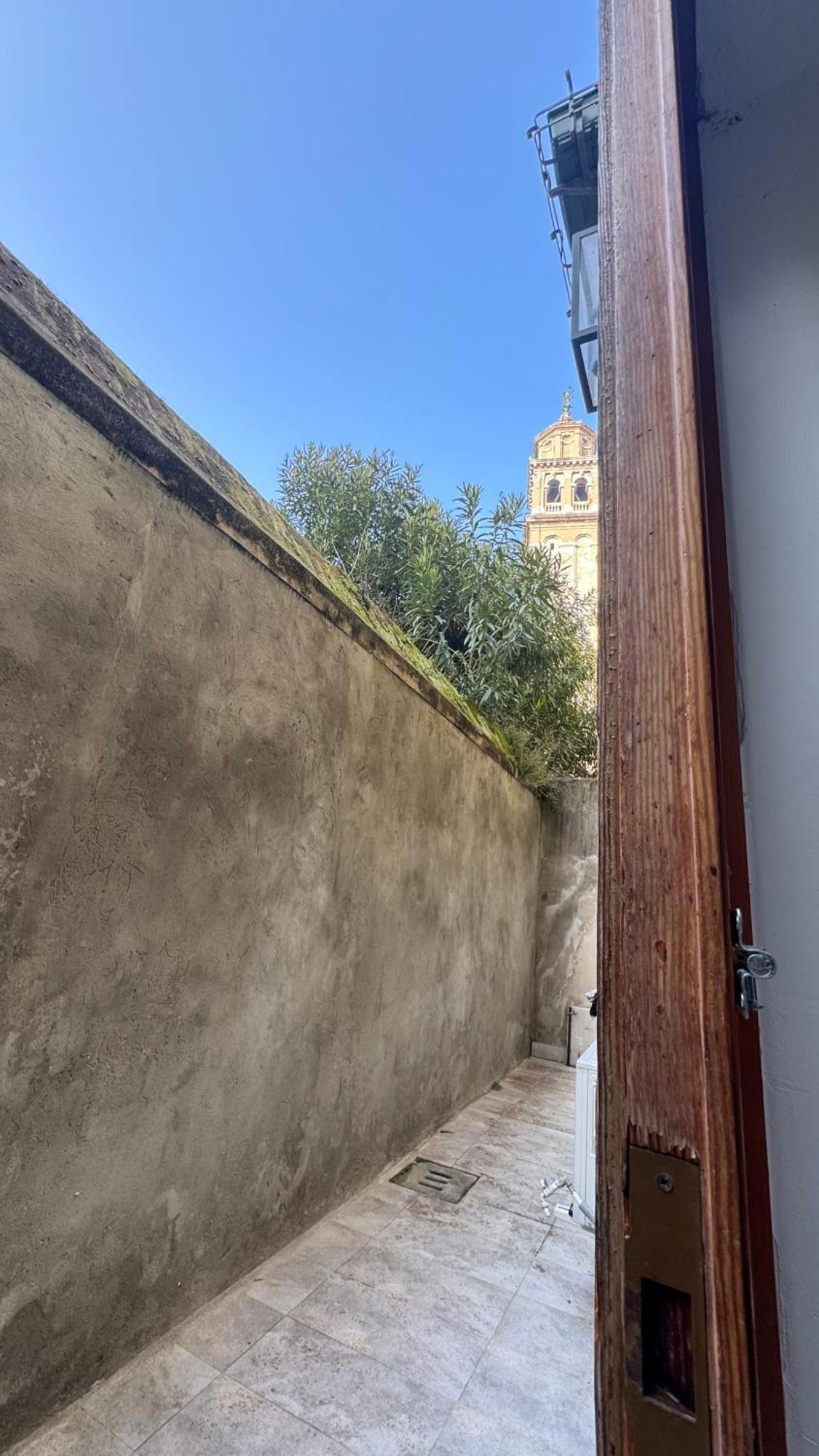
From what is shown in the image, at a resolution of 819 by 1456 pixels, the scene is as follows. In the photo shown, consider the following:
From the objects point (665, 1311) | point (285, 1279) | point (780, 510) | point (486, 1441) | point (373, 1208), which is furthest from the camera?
point (373, 1208)

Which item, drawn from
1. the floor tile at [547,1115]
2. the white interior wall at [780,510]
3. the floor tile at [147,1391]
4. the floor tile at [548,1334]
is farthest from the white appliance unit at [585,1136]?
the white interior wall at [780,510]

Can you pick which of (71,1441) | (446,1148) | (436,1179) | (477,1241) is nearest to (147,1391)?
(71,1441)

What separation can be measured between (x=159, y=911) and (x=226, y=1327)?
3.61 feet

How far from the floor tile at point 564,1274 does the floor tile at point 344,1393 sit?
0.55m

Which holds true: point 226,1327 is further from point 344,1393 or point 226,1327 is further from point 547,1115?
point 547,1115

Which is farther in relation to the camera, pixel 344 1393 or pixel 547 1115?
pixel 547 1115

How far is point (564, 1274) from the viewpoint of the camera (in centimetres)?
192

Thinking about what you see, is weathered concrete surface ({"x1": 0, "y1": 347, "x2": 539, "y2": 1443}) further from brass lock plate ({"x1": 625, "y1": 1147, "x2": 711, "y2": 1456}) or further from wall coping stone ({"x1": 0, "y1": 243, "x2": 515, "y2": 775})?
brass lock plate ({"x1": 625, "y1": 1147, "x2": 711, "y2": 1456})

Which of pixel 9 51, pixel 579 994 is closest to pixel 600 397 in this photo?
pixel 579 994

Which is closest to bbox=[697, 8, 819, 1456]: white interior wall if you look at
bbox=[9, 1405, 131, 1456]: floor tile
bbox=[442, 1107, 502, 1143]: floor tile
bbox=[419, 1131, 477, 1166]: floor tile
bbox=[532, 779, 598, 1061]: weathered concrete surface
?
bbox=[9, 1405, 131, 1456]: floor tile

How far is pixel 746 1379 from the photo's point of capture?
323mm

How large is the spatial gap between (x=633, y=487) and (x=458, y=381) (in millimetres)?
12470

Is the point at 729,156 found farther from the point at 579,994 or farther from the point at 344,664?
the point at 579,994

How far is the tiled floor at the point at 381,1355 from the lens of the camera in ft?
4.19
